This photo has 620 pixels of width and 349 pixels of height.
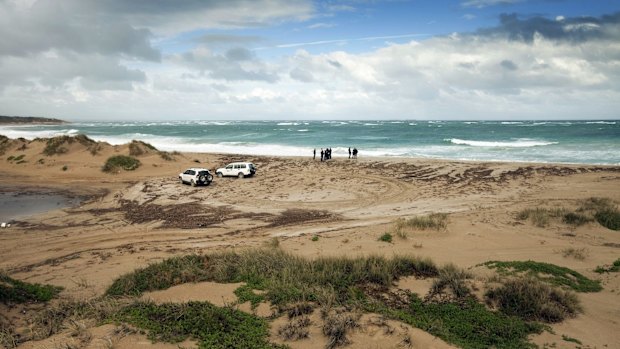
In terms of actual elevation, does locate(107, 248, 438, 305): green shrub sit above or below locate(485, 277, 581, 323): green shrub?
above

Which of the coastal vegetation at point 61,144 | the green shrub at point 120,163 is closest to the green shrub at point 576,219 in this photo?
the green shrub at point 120,163

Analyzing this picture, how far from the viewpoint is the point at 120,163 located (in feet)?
117

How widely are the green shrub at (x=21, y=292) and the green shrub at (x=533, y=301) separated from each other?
10.9 meters

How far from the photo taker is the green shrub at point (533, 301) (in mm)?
8023

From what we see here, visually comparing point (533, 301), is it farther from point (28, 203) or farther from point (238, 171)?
point (28, 203)

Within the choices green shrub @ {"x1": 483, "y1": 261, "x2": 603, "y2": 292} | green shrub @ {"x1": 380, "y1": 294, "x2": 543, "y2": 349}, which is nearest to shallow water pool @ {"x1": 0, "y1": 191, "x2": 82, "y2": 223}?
green shrub @ {"x1": 380, "y1": 294, "x2": 543, "y2": 349}

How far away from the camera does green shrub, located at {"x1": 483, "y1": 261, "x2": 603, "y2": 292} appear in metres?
9.78

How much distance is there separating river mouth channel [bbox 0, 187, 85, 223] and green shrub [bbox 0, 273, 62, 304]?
12556mm

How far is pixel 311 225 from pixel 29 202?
18.7 m

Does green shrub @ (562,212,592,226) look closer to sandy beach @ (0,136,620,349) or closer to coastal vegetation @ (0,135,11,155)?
sandy beach @ (0,136,620,349)

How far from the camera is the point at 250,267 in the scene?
9.66 m

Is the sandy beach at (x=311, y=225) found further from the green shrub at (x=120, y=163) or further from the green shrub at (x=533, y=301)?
the green shrub at (x=120, y=163)

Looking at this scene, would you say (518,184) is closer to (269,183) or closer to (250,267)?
(269,183)

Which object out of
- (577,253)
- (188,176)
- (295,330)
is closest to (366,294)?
(295,330)
